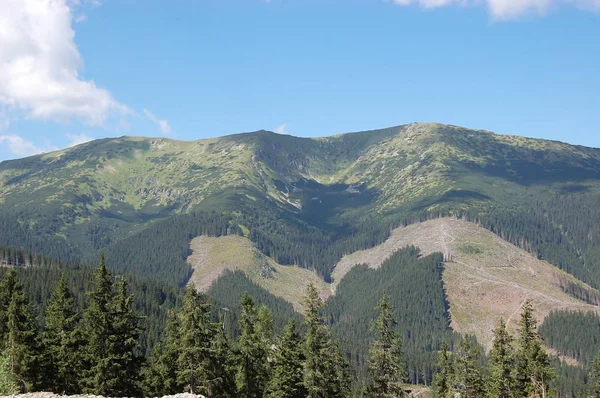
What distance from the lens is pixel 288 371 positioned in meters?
66.5

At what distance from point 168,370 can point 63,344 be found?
594 inches

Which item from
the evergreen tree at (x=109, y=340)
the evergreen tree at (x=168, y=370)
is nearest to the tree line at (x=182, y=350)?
the evergreen tree at (x=109, y=340)

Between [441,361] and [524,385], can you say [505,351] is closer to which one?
[524,385]

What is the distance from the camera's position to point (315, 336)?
62531 millimetres

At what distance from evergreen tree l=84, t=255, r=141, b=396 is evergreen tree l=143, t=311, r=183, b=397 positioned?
38.6 ft

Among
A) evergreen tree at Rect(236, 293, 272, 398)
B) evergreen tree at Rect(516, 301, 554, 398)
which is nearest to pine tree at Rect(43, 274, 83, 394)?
evergreen tree at Rect(236, 293, 272, 398)

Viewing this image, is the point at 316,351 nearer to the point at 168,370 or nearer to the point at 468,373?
the point at 168,370

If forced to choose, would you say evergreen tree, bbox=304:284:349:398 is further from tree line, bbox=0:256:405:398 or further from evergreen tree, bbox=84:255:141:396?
evergreen tree, bbox=84:255:141:396

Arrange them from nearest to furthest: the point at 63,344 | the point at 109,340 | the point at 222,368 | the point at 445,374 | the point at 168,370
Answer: the point at 109,340
the point at 222,368
the point at 63,344
the point at 168,370
the point at 445,374

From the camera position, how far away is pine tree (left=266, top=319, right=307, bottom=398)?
66.0 m

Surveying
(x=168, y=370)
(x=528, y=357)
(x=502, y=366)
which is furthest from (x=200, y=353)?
(x=528, y=357)

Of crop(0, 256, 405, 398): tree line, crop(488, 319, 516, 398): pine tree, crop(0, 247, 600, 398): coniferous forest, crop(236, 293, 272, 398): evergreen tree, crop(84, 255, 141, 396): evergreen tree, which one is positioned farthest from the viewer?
crop(488, 319, 516, 398): pine tree

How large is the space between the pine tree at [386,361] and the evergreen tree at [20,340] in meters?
36.9

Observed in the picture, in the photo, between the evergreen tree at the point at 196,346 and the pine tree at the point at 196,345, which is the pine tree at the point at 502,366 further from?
the pine tree at the point at 196,345
